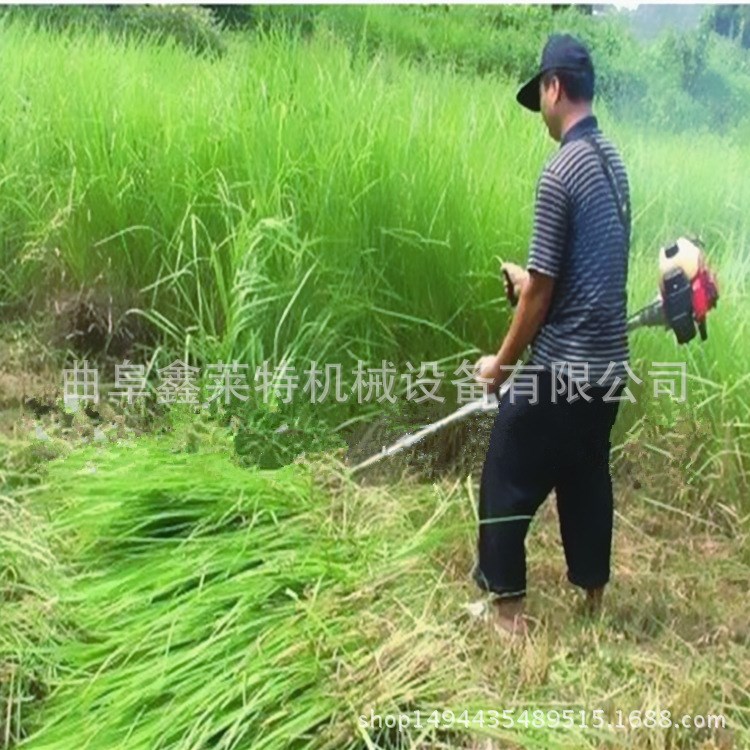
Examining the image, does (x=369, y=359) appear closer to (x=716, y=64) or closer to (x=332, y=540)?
(x=332, y=540)

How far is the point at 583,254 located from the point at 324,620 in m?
0.69

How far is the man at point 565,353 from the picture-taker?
166 centimetres

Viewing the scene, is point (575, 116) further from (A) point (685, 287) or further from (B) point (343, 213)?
(B) point (343, 213)

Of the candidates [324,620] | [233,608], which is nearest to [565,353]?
[324,620]

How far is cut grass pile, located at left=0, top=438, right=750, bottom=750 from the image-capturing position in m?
1.61

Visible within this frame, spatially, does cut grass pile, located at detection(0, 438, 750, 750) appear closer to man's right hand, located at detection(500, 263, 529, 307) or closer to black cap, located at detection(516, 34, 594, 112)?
man's right hand, located at detection(500, 263, 529, 307)

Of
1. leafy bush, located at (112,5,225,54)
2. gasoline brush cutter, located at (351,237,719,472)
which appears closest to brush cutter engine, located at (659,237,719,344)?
gasoline brush cutter, located at (351,237,719,472)

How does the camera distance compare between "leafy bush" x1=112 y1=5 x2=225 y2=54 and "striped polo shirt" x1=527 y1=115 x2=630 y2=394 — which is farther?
"leafy bush" x1=112 y1=5 x2=225 y2=54

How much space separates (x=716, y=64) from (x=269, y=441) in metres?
1.14

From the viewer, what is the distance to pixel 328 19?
7.93ft

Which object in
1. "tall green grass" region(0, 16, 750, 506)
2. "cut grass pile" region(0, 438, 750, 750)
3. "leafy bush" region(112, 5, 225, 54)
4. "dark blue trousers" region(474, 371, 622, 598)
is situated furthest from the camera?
"leafy bush" region(112, 5, 225, 54)

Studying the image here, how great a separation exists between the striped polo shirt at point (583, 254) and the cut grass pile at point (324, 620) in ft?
1.41

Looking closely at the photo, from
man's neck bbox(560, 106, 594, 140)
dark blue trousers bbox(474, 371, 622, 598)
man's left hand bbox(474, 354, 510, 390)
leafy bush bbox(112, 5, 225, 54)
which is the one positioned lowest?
dark blue trousers bbox(474, 371, 622, 598)

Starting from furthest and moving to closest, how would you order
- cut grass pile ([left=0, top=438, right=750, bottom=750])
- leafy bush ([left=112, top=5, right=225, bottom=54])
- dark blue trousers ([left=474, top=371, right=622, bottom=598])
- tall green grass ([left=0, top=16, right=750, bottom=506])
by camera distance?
leafy bush ([left=112, top=5, right=225, bottom=54])
tall green grass ([left=0, top=16, right=750, bottom=506])
dark blue trousers ([left=474, top=371, right=622, bottom=598])
cut grass pile ([left=0, top=438, right=750, bottom=750])
